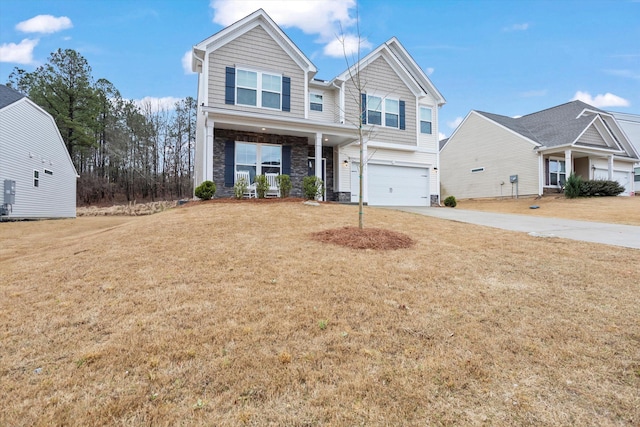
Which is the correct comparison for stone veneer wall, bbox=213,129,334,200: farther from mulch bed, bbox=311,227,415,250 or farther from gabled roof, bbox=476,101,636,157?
gabled roof, bbox=476,101,636,157

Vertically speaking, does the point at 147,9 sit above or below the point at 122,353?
above

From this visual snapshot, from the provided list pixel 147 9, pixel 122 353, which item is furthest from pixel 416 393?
pixel 147 9

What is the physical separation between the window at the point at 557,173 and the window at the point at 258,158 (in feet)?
57.2

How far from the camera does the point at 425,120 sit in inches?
693

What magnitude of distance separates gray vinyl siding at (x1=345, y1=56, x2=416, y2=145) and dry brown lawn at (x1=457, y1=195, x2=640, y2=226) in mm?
6694

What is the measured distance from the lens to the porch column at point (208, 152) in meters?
11.8

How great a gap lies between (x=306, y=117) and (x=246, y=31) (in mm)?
4435

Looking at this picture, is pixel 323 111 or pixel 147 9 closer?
pixel 147 9

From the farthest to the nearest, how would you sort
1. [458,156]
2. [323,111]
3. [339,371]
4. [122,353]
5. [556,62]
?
1. [458,156]
2. [556,62]
3. [323,111]
4. [122,353]
5. [339,371]

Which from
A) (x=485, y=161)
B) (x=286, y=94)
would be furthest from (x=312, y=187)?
(x=485, y=161)

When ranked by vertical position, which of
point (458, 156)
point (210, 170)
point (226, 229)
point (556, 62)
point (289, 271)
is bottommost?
point (289, 271)

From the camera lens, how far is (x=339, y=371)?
7.76 feet

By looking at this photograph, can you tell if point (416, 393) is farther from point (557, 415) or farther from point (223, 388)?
point (223, 388)

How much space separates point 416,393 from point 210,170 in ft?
37.6
